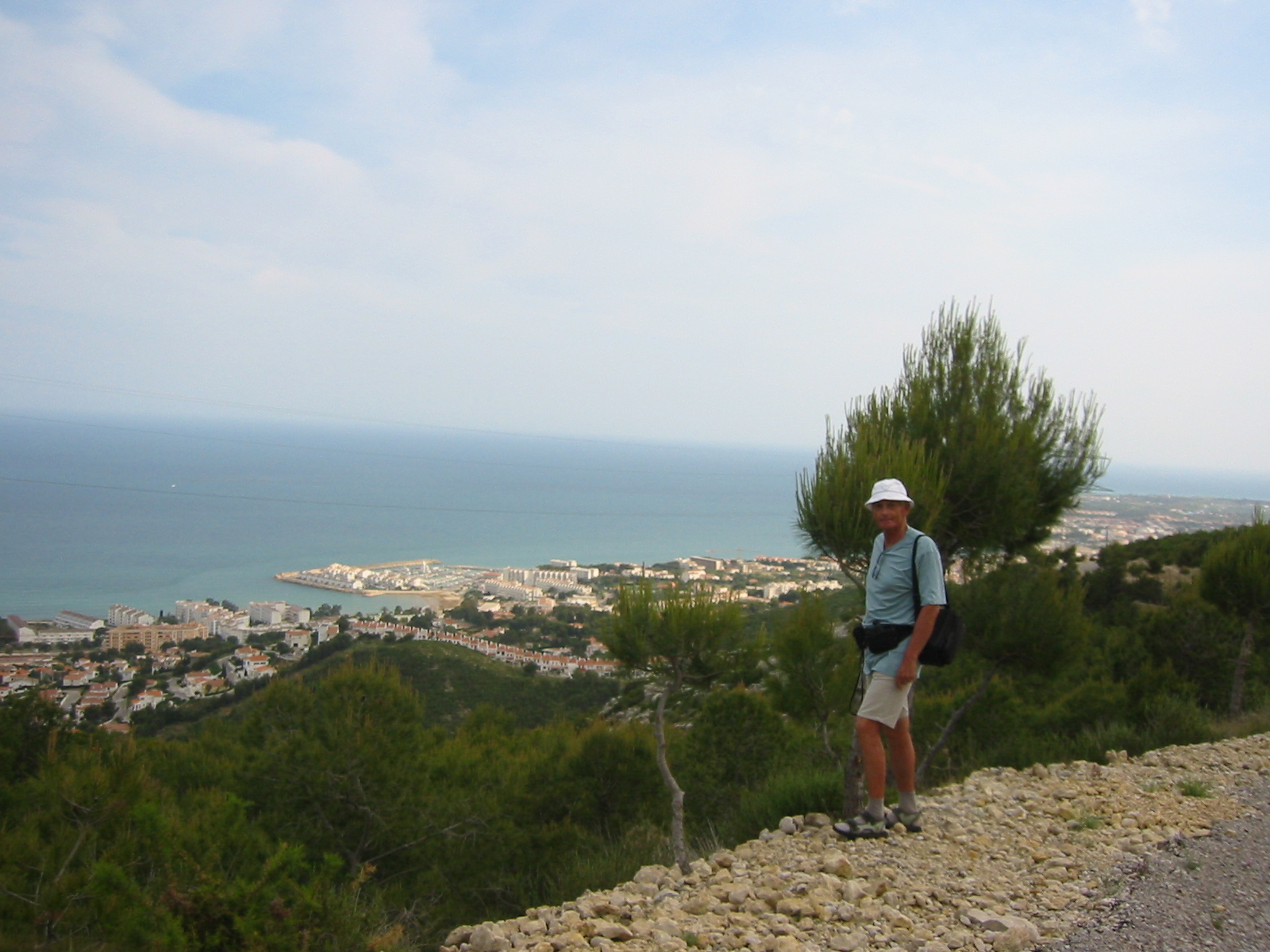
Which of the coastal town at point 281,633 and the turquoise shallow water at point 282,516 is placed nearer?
the coastal town at point 281,633

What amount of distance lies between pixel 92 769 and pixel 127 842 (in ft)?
3.80

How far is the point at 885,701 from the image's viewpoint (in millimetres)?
3865

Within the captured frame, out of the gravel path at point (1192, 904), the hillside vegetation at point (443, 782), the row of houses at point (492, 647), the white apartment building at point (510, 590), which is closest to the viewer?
the gravel path at point (1192, 904)

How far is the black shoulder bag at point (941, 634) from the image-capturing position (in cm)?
368

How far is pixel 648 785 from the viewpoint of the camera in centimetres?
1012

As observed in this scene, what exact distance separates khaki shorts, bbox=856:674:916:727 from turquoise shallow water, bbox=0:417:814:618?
1397 centimetres

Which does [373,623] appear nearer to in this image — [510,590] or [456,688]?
[510,590]

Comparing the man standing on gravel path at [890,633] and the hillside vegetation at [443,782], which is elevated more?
the man standing on gravel path at [890,633]

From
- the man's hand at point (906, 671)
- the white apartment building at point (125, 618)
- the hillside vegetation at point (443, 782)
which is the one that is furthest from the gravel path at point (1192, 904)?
the white apartment building at point (125, 618)

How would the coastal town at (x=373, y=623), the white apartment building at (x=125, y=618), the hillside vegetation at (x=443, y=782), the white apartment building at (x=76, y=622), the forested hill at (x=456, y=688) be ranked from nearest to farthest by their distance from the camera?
the hillside vegetation at (x=443, y=782)
the coastal town at (x=373, y=623)
the forested hill at (x=456, y=688)
the white apartment building at (x=76, y=622)
the white apartment building at (x=125, y=618)

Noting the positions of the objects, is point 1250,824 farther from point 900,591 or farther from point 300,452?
point 300,452

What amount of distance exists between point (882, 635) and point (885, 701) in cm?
33

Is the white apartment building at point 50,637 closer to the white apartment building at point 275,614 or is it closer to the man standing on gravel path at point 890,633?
the white apartment building at point 275,614

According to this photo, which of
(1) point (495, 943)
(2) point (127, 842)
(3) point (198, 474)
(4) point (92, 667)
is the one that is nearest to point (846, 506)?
(1) point (495, 943)
